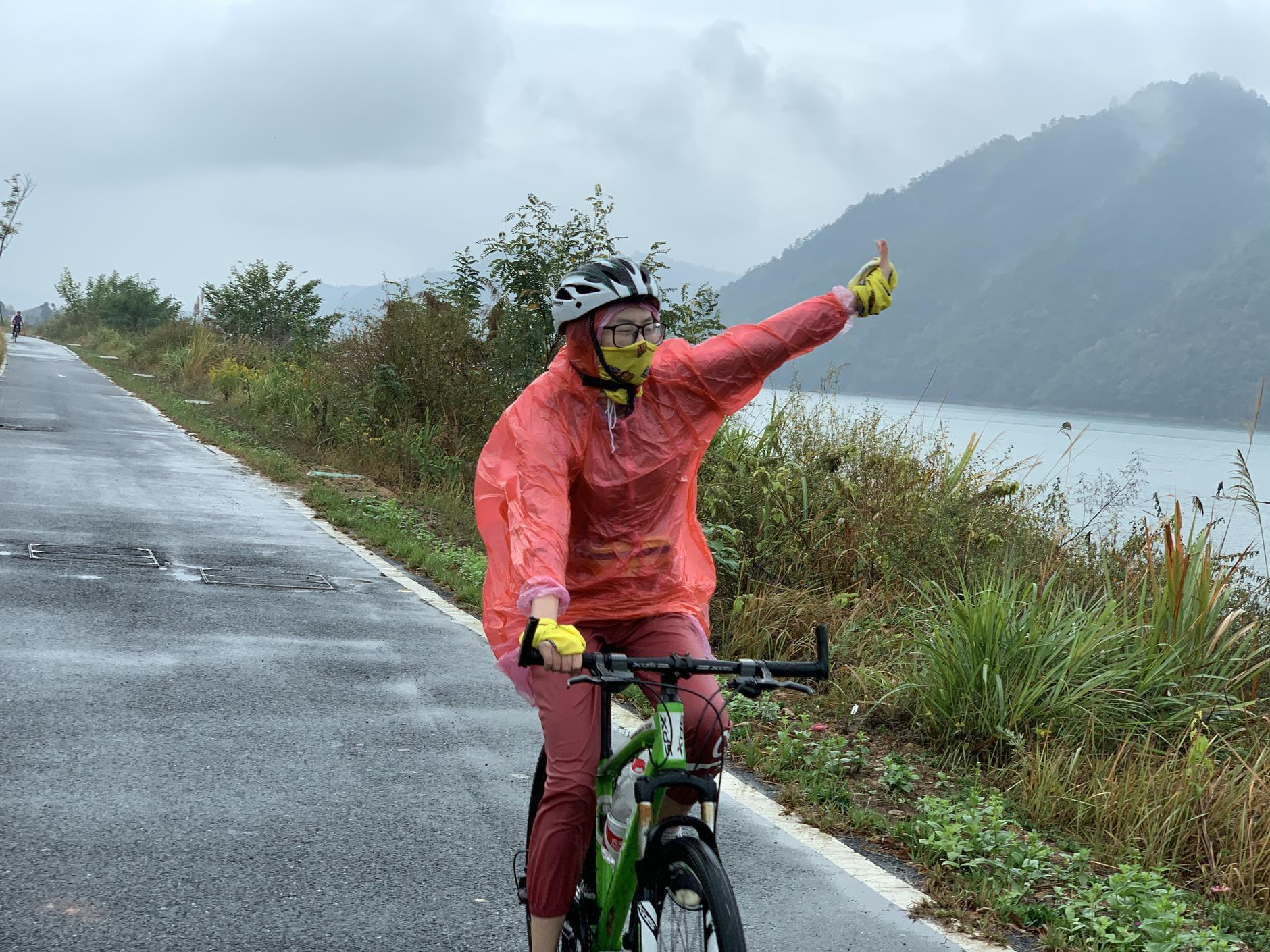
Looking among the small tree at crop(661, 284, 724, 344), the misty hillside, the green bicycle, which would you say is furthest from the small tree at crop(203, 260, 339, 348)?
the green bicycle

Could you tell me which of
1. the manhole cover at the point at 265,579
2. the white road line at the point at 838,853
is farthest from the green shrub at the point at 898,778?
the manhole cover at the point at 265,579

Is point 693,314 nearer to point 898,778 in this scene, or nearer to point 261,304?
point 898,778

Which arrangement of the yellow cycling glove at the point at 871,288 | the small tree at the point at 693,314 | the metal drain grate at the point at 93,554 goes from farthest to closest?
the small tree at the point at 693,314 → the metal drain grate at the point at 93,554 → the yellow cycling glove at the point at 871,288

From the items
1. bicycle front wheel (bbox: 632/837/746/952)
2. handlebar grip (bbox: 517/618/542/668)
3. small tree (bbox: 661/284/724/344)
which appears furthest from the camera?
small tree (bbox: 661/284/724/344)

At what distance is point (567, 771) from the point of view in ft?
10.0

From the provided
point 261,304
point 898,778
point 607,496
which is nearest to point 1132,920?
point 898,778

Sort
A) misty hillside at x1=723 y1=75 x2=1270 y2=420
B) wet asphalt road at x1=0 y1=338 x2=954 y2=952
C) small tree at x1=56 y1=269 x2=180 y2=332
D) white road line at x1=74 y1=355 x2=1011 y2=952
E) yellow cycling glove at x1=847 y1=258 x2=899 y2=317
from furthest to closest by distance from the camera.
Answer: small tree at x1=56 y1=269 x2=180 y2=332 < misty hillside at x1=723 y1=75 x2=1270 y2=420 < white road line at x1=74 y1=355 x2=1011 y2=952 < wet asphalt road at x1=0 y1=338 x2=954 y2=952 < yellow cycling glove at x1=847 y1=258 x2=899 y2=317

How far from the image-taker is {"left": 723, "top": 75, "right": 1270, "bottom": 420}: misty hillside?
35875 millimetres

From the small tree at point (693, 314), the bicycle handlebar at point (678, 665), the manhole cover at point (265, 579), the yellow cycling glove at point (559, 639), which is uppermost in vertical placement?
the small tree at point (693, 314)

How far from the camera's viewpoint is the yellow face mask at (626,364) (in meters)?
3.24

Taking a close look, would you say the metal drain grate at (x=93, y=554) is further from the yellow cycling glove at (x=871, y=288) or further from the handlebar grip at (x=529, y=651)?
the handlebar grip at (x=529, y=651)

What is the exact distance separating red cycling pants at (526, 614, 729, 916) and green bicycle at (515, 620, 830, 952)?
0.41 ft

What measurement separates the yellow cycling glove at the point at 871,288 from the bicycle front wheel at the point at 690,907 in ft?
5.12

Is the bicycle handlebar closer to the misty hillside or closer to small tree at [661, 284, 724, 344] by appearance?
the misty hillside
